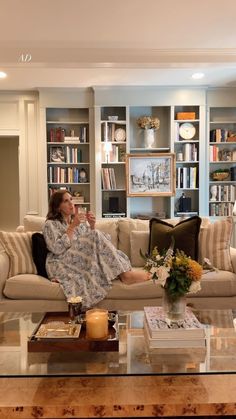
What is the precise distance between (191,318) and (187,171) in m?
3.78

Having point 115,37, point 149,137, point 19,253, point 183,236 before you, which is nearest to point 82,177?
point 149,137

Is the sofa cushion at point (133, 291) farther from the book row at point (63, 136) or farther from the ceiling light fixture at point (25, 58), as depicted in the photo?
the book row at point (63, 136)

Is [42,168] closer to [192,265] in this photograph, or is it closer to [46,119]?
[46,119]

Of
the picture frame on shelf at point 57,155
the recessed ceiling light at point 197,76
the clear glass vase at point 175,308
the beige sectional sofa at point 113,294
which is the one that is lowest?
the beige sectional sofa at point 113,294

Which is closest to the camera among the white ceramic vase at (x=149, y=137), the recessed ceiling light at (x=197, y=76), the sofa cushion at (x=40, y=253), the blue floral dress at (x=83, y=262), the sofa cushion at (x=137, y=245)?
the blue floral dress at (x=83, y=262)

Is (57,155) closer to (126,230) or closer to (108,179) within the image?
(108,179)

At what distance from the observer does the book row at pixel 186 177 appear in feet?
18.9

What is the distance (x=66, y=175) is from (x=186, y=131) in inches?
70.8

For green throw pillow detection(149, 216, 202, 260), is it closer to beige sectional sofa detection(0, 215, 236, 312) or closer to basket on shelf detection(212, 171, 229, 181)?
beige sectional sofa detection(0, 215, 236, 312)

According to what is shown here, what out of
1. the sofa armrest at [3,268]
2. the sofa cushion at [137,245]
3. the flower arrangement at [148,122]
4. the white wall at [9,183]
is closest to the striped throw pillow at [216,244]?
Result: the sofa cushion at [137,245]

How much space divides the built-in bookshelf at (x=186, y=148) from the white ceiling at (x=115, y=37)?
0.76 meters

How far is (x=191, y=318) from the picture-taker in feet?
7.19

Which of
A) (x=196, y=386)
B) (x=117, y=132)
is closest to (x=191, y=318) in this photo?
(x=196, y=386)

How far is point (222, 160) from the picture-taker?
5.82 metres
